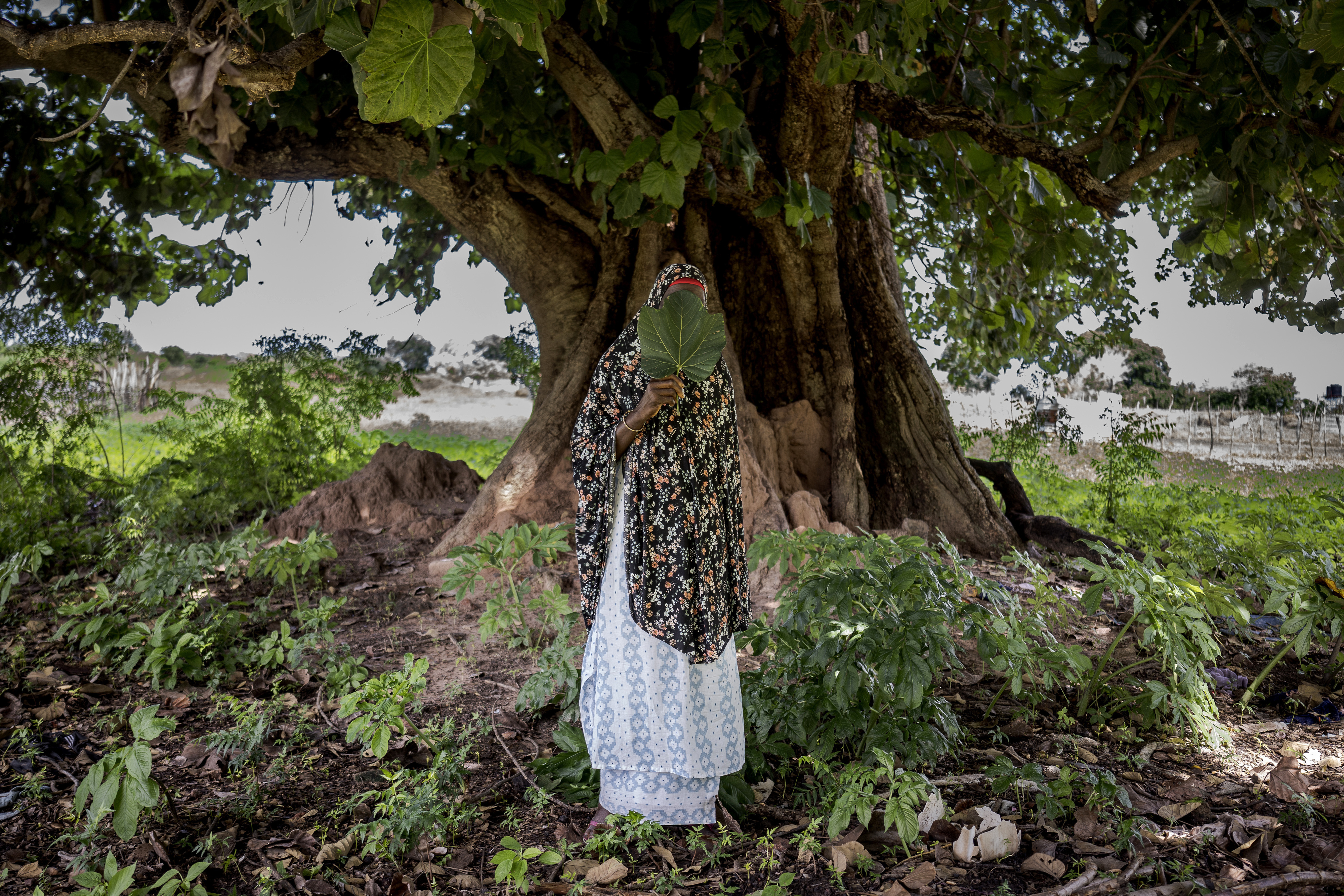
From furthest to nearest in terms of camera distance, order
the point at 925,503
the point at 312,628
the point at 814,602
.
Result: the point at 925,503 < the point at 312,628 < the point at 814,602

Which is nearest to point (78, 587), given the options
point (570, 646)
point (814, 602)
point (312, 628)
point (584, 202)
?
point (312, 628)

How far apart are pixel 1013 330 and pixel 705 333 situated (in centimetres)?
575

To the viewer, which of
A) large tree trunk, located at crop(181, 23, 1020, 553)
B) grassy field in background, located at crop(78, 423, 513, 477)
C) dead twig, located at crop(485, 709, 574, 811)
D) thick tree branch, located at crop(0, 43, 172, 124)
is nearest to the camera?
dead twig, located at crop(485, 709, 574, 811)

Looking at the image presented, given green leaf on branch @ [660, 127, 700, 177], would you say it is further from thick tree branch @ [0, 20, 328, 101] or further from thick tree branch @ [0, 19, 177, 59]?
thick tree branch @ [0, 19, 177, 59]

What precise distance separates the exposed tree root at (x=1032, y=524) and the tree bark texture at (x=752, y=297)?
0.30 m

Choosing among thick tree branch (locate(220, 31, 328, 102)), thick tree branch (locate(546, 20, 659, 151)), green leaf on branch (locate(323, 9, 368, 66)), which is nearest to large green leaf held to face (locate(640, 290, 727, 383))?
green leaf on branch (locate(323, 9, 368, 66))

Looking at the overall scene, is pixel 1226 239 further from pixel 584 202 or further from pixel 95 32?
pixel 95 32

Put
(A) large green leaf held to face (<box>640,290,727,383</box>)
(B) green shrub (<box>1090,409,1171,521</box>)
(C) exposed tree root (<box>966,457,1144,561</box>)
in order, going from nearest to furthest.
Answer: (A) large green leaf held to face (<box>640,290,727,383</box>) < (C) exposed tree root (<box>966,457,1144,561</box>) < (B) green shrub (<box>1090,409,1171,521</box>)

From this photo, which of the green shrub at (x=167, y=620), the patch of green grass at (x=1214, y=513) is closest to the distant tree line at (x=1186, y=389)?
the patch of green grass at (x=1214, y=513)

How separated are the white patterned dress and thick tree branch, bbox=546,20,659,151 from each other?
2971 millimetres

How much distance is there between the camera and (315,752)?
3.06 m

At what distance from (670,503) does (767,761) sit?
1.07 m

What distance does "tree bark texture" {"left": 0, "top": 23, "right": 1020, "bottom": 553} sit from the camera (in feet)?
16.8

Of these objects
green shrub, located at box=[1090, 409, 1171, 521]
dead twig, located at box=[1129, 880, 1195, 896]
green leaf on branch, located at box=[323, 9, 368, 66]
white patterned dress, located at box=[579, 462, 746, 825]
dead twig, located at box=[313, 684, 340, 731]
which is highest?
green leaf on branch, located at box=[323, 9, 368, 66]
